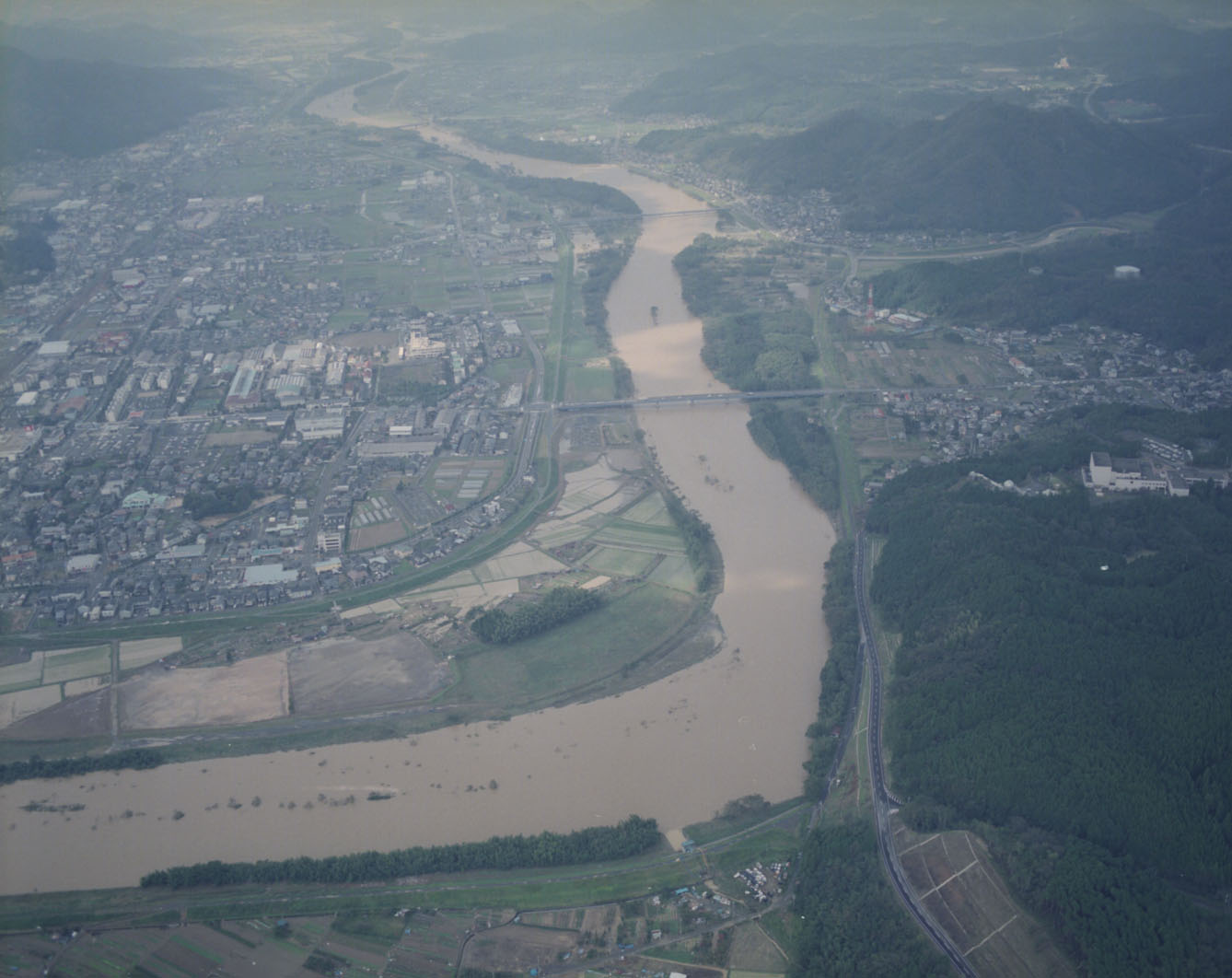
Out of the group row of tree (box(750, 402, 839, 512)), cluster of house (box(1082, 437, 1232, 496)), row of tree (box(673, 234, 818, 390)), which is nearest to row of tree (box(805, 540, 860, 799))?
row of tree (box(750, 402, 839, 512))

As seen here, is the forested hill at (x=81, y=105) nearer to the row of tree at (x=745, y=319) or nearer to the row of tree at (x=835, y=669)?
the row of tree at (x=745, y=319)

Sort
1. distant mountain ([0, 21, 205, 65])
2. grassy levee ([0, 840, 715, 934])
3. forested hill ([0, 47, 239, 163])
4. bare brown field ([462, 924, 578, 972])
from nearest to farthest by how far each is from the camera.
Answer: bare brown field ([462, 924, 578, 972]) < grassy levee ([0, 840, 715, 934]) < forested hill ([0, 47, 239, 163]) < distant mountain ([0, 21, 205, 65])

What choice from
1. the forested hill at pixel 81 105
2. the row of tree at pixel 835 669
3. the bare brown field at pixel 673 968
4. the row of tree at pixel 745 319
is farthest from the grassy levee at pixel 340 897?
the forested hill at pixel 81 105

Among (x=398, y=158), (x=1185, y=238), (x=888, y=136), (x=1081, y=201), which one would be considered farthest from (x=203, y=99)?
(x=1185, y=238)

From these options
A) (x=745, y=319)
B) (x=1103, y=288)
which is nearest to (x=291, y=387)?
(x=745, y=319)

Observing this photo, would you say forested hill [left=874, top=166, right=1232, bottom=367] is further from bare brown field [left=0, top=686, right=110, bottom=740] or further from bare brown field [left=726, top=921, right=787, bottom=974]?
bare brown field [left=0, top=686, right=110, bottom=740]

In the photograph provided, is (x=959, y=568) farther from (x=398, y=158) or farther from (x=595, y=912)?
(x=398, y=158)

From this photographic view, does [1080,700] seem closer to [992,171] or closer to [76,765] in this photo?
[76,765]
